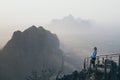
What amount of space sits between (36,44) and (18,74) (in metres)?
25.5

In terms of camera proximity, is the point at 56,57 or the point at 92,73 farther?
the point at 56,57

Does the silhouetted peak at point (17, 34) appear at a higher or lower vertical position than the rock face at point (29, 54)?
higher

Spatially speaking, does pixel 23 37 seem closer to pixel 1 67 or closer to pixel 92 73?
pixel 1 67

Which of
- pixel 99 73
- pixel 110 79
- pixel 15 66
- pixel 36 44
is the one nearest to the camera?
pixel 110 79

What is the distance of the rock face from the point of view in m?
140

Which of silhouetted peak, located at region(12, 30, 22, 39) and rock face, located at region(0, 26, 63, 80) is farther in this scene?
silhouetted peak, located at region(12, 30, 22, 39)

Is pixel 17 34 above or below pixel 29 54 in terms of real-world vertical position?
above

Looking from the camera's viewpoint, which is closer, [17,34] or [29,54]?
[29,54]

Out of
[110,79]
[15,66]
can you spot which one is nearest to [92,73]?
[110,79]

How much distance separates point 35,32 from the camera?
16550 centimetres

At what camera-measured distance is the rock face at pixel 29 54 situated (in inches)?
5527

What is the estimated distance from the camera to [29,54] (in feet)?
500

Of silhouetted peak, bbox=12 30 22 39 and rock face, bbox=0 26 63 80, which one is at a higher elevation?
silhouetted peak, bbox=12 30 22 39

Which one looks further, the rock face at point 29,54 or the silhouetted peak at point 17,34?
the silhouetted peak at point 17,34
